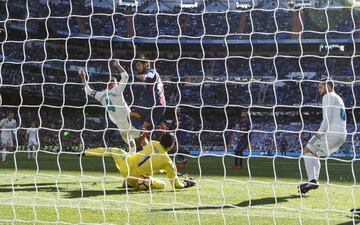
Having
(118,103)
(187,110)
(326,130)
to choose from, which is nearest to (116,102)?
(118,103)

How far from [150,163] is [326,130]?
2469 millimetres

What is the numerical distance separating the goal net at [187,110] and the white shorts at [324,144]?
14.8 inches

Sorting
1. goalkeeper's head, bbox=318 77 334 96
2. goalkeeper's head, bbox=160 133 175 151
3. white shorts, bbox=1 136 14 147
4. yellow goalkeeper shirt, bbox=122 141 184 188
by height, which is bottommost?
yellow goalkeeper shirt, bbox=122 141 184 188

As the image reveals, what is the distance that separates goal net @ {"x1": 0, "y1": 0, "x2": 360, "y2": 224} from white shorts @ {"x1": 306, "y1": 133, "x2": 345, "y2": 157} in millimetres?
375

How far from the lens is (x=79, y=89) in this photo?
2833 centimetres

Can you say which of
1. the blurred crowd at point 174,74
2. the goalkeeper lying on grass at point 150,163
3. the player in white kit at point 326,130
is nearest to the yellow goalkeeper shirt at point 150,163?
the goalkeeper lying on grass at point 150,163

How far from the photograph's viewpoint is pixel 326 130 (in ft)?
25.7

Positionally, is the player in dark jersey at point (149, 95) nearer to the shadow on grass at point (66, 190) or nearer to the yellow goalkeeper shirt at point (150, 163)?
the yellow goalkeeper shirt at point (150, 163)

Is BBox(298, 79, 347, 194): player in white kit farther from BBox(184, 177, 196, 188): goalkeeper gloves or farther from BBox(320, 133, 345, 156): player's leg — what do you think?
BBox(184, 177, 196, 188): goalkeeper gloves

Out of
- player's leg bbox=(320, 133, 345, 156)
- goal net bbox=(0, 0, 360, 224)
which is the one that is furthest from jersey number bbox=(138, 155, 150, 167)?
A: player's leg bbox=(320, 133, 345, 156)

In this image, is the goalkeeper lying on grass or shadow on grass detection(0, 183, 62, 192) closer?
the goalkeeper lying on grass

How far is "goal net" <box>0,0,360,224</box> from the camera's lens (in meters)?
6.30

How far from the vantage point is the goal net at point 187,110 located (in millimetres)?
6301

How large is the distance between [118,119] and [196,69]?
17.0 metres
